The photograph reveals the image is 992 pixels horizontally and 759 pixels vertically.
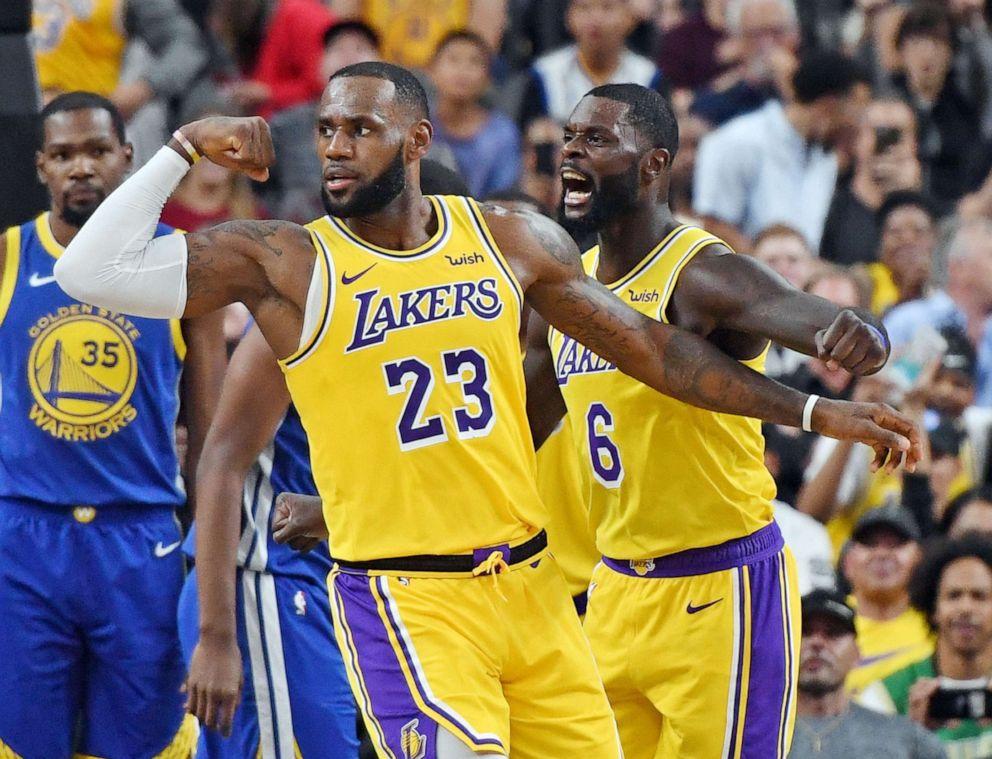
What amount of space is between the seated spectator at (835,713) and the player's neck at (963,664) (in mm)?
619

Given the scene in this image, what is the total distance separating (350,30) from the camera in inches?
405

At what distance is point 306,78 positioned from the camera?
35.1ft

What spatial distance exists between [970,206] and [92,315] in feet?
22.2

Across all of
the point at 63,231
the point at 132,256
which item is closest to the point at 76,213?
the point at 63,231

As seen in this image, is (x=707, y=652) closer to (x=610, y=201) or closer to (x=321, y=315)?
(x=610, y=201)

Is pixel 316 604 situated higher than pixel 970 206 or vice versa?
pixel 970 206

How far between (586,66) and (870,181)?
6.05 feet

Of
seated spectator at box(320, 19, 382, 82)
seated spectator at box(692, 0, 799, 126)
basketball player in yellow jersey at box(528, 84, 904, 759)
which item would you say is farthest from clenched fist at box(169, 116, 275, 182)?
seated spectator at box(692, 0, 799, 126)

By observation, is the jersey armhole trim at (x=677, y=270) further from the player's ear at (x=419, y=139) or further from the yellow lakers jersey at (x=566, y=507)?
the yellow lakers jersey at (x=566, y=507)

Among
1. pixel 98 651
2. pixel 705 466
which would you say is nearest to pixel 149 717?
pixel 98 651

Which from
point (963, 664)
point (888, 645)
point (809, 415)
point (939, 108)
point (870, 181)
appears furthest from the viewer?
point (939, 108)

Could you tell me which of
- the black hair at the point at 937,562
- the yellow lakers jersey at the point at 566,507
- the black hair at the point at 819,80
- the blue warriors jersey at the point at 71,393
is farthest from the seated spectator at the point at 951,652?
the black hair at the point at 819,80

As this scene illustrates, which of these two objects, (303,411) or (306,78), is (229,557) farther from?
(306,78)

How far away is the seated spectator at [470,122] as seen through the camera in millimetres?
10391
